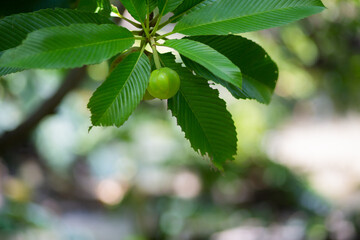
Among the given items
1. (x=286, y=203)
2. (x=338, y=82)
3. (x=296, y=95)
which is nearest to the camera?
(x=338, y=82)

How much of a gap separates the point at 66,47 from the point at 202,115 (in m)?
0.30

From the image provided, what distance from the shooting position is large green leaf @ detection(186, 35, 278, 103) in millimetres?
774

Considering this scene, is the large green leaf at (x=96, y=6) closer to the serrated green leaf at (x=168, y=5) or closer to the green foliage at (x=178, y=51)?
the green foliage at (x=178, y=51)

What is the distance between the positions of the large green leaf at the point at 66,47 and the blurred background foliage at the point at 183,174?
9.32ft

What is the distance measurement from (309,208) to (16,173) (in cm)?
403

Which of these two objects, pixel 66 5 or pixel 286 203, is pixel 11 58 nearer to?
pixel 66 5

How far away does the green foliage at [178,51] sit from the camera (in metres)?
0.61

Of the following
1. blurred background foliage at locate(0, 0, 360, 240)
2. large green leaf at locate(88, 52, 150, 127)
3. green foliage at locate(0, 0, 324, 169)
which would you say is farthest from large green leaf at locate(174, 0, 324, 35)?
blurred background foliage at locate(0, 0, 360, 240)

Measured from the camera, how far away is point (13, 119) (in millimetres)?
3965

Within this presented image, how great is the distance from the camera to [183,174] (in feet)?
18.0

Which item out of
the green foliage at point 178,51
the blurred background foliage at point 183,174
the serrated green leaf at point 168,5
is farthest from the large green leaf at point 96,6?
the blurred background foliage at point 183,174

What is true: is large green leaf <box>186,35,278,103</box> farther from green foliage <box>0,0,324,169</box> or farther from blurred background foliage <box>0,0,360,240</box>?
blurred background foliage <box>0,0,360,240</box>

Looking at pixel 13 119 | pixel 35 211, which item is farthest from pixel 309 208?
pixel 13 119

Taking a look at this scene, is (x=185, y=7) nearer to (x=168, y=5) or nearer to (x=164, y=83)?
(x=168, y=5)
